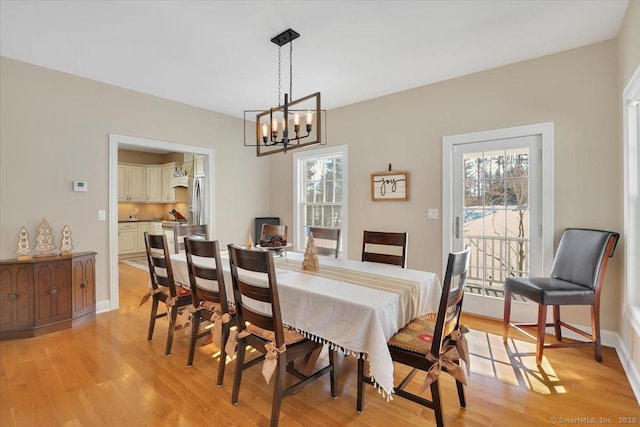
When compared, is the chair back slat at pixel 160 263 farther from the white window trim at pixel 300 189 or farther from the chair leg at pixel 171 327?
the white window trim at pixel 300 189

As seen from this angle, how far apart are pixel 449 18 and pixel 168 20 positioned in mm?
2187

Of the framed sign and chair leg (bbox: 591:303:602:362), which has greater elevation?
the framed sign

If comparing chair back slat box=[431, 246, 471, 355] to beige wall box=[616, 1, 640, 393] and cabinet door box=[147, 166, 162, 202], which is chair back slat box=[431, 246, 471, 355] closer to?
beige wall box=[616, 1, 640, 393]

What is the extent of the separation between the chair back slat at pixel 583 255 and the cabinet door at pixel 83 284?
4647mm

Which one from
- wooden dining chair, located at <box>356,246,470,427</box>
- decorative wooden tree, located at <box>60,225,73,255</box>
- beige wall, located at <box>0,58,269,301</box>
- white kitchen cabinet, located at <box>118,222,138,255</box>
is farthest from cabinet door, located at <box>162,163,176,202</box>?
wooden dining chair, located at <box>356,246,470,427</box>

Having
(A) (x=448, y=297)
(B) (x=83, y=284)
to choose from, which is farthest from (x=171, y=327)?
(A) (x=448, y=297)

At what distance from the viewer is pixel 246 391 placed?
207 cm

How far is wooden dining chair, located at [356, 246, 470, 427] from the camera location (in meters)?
1.57

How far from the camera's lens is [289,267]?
2.50 metres

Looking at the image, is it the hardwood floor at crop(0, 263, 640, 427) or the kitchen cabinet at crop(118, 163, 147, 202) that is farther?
the kitchen cabinet at crop(118, 163, 147, 202)

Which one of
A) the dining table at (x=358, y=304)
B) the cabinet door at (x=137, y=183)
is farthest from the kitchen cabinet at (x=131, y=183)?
the dining table at (x=358, y=304)

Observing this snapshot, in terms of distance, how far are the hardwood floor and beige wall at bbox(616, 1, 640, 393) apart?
9.0 inches

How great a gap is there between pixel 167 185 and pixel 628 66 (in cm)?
813

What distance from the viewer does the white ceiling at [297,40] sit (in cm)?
228
